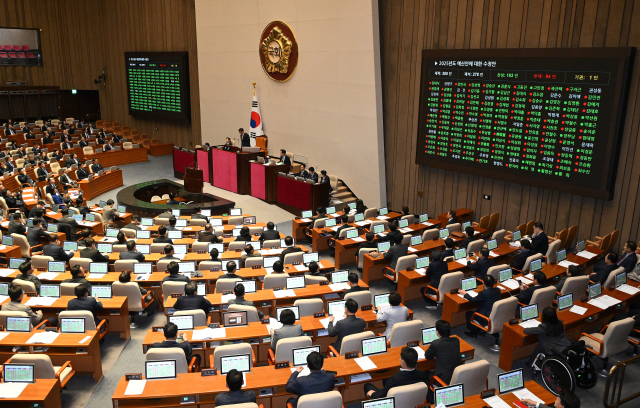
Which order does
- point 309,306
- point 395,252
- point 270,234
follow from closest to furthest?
1. point 309,306
2. point 395,252
3. point 270,234

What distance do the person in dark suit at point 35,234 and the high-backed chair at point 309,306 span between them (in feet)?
22.2

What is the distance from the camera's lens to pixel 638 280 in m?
8.65

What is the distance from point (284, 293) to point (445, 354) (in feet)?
9.80

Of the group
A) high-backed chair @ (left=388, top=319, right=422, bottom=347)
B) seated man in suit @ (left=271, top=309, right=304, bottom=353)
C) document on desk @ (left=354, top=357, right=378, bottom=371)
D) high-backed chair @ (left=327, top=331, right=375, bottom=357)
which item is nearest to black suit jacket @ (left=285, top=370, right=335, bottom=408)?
document on desk @ (left=354, top=357, right=378, bottom=371)

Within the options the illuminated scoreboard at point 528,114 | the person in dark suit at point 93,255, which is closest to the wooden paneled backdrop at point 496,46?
the illuminated scoreboard at point 528,114

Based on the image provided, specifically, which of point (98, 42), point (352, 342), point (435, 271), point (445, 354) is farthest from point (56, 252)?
point (98, 42)

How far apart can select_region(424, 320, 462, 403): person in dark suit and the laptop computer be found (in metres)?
4.57

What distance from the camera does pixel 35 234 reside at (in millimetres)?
10836

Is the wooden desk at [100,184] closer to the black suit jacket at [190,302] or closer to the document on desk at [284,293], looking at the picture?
the black suit jacket at [190,302]

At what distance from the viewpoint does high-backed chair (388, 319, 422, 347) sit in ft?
21.4

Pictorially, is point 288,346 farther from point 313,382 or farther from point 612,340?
point 612,340

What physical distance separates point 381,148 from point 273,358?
9.62 m

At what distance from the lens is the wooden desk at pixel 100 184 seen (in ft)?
53.2

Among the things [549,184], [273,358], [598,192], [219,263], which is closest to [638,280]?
[598,192]
